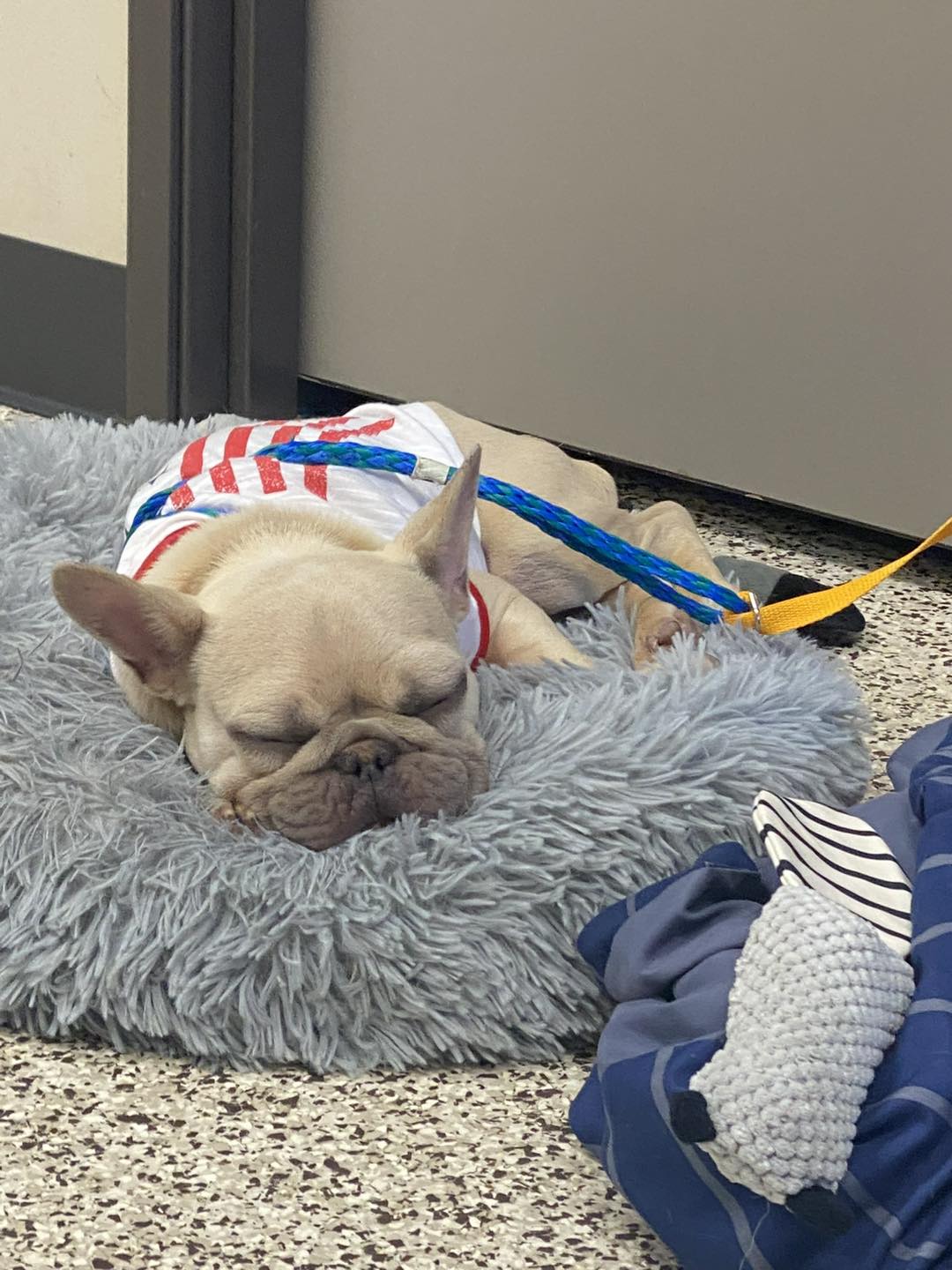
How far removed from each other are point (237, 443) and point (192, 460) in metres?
0.07

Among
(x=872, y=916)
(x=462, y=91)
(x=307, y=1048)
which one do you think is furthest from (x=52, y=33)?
(x=872, y=916)

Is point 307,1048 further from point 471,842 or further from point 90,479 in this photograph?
point 90,479

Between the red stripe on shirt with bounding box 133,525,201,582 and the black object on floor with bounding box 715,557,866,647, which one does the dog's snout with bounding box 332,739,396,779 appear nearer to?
the red stripe on shirt with bounding box 133,525,201,582

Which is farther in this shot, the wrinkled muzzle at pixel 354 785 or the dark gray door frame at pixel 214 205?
the dark gray door frame at pixel 214 205

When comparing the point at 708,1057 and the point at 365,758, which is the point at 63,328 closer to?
the point at 365,758

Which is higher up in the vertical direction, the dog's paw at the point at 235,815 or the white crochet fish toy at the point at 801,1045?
the white crochet fish toy at the point at 801,1045

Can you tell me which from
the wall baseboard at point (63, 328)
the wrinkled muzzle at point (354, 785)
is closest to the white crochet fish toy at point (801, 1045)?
the wrinkled muzzle at point (354, 785)

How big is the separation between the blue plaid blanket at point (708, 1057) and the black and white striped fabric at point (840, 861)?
19mm

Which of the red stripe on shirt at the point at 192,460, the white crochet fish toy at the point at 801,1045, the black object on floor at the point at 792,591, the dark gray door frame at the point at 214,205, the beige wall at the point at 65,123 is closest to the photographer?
the white crochet fish toy at the point at 801,1045

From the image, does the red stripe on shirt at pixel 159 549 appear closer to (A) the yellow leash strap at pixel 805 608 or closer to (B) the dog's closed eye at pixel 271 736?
(B) the dog's closed eye at pixel 271 736

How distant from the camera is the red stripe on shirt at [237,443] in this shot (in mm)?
1957

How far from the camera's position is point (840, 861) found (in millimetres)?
1181

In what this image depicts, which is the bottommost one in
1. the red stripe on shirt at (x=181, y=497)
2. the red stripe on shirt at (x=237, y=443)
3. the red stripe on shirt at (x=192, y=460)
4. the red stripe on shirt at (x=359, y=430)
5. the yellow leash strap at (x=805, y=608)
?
the yellow leash strap at (x=805, y=608)

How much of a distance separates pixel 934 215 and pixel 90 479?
123 cm
